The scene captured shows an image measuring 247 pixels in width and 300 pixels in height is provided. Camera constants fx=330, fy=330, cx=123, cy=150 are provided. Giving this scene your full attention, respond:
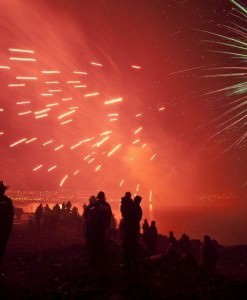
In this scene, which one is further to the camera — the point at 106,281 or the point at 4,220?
the point at 4,220

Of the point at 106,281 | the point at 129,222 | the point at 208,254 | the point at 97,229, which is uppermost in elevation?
the point at 129,222

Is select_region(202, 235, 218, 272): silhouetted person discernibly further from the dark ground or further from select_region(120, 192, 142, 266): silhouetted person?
select_region(120, 192, 142, 266): silhouetted person

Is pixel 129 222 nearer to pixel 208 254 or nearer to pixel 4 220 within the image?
pixel 4 220

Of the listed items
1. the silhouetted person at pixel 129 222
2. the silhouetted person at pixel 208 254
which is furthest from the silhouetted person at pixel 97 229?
the silhouetted person at pixel 208 254

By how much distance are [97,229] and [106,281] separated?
281 centimetres

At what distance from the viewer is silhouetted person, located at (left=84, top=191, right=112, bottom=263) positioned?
448 inches

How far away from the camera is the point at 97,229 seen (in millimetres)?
11609

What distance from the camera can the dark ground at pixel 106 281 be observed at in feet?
26.0

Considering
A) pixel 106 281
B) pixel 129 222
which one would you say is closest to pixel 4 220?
pixel 106 281

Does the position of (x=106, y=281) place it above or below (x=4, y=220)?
below

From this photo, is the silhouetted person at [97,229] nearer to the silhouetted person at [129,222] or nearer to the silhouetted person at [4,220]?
the silhouetted person at [129,222]

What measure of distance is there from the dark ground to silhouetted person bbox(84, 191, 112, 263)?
417mm

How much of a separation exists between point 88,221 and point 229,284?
16.9 feet

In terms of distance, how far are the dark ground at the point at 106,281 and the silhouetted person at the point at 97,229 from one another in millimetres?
417
